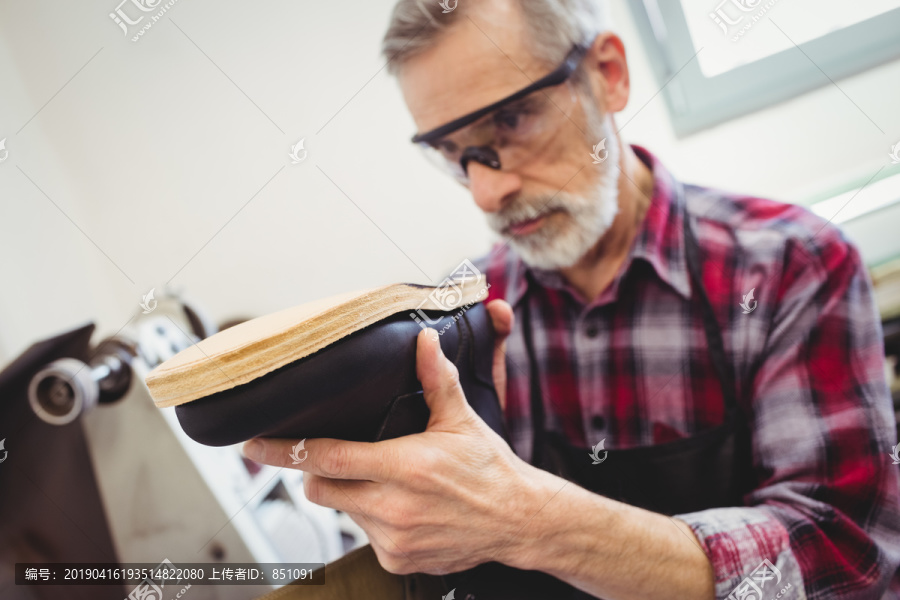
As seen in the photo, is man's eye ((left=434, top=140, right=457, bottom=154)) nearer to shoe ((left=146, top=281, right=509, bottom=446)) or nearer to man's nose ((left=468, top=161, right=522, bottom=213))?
man's nose ((left=468, top=161, right=522, bottom=213))

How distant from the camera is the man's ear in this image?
0.67 meters

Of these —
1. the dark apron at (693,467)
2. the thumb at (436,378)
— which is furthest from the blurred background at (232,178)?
the thumb at (436,378)

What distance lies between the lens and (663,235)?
2.40ft

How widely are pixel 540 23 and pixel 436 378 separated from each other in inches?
18.7

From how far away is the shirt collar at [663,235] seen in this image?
708 mm

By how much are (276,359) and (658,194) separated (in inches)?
23.7

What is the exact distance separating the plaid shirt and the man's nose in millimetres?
163

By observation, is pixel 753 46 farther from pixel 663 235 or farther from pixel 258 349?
pixel 258 349

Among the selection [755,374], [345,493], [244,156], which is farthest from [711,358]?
[244,156]

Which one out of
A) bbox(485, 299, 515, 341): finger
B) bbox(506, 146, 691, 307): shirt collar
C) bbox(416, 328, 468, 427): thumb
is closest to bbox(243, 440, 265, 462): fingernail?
bbox(416, 328, 468, 427): thumb

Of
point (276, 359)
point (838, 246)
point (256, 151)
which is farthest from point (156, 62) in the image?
point (838, 246)

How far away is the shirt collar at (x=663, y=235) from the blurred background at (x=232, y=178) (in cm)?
5

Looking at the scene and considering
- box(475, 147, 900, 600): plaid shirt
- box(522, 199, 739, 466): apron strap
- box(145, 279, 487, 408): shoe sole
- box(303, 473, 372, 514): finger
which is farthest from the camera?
box(522, 199, 739, 466): apron strap

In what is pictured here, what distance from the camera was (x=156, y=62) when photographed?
77 centimetres
